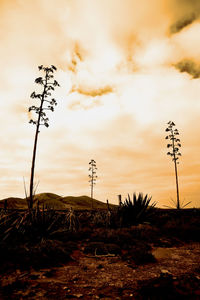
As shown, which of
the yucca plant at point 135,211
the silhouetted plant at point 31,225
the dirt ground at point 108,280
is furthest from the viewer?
the yucca plant at point 135,211

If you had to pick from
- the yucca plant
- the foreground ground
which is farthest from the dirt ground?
the yucca plant

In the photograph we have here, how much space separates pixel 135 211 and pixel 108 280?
265 inches

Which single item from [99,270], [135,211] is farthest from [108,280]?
[135,211]

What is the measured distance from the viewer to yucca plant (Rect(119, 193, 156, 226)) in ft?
35.3

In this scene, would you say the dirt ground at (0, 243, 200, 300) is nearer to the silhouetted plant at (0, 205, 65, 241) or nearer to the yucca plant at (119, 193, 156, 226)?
the silhouetted plant at (0, 205, 65, 241)

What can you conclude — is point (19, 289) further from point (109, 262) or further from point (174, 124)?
point (174, 124)

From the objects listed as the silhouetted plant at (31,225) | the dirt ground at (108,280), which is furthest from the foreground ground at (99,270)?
the silhouetted plant at (31,225)

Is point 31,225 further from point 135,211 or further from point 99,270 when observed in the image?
point 135,211

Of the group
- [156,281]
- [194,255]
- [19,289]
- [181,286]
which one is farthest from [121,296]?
[194,255]

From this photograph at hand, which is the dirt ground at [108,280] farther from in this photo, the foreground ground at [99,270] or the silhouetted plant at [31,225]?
the silhouetted plant at [31,225]

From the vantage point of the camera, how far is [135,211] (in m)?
10.8

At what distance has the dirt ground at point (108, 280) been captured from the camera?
3.40 metres

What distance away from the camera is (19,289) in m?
3.72

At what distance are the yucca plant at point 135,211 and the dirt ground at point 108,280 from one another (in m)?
4.35
